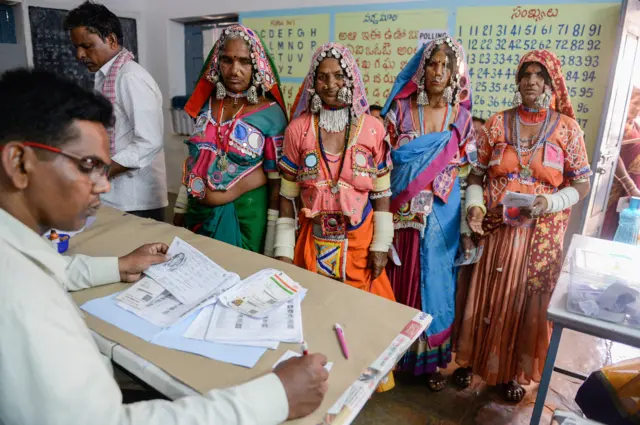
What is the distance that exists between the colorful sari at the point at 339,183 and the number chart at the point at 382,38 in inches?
78.7

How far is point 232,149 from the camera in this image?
7.02 ft

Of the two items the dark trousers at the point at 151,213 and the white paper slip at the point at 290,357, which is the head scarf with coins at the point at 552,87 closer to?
the white paper slip at the point at 290,357

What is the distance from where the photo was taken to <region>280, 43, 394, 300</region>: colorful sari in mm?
1990

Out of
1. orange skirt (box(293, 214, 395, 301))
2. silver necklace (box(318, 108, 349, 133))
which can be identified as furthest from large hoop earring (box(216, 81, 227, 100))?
orange skirt (box(293, 214, 395, 301))

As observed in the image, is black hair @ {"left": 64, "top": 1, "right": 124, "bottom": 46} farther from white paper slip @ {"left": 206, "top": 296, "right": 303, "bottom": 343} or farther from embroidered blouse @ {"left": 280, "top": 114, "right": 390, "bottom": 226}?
white paper slip @ {"left": 206, "top": 296, "right": 303, "bottom": 343}

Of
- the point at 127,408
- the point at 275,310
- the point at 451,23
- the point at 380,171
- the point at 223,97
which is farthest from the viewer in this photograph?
the point at 451,23

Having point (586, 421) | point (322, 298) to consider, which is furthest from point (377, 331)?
point (586, 421)

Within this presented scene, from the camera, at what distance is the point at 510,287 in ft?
7.35

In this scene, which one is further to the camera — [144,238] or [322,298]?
[144,238]

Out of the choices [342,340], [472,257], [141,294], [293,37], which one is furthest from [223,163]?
→ [293,37]

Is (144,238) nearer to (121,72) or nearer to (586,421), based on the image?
(121,72)

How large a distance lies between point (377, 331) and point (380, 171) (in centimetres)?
101

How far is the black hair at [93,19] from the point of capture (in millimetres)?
2400

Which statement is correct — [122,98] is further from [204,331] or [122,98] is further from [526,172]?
[526,172]
